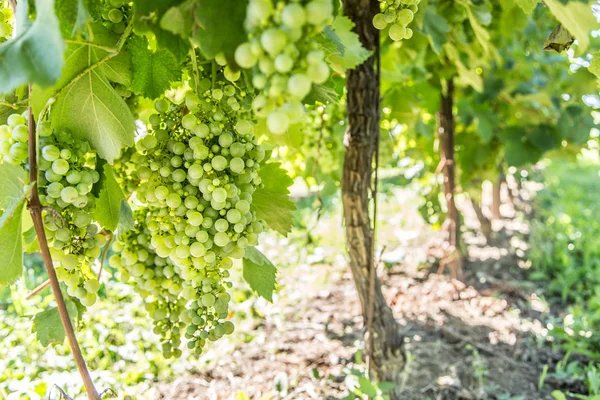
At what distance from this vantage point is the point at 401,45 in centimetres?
202

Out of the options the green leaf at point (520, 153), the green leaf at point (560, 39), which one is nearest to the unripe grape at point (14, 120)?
the green leaf at point (560, 39)

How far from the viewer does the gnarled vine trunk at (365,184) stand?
1.49m

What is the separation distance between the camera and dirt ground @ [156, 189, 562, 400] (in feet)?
6.36

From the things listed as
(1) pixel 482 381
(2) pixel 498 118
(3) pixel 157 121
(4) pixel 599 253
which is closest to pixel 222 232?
(3) pixel 157 121

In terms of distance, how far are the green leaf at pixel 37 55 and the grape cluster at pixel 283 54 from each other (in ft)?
0.76

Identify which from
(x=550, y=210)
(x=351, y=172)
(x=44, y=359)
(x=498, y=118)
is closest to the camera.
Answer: (x=351, y=172)

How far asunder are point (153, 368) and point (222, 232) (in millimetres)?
1412

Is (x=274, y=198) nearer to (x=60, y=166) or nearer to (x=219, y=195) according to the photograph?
(x=219, y=195)

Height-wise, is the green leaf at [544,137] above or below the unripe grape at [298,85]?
above

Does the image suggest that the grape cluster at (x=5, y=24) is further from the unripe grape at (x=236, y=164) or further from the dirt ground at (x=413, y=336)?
the dirt ground at (x=413, y=336)

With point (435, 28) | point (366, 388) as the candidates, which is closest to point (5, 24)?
point (435, 28)

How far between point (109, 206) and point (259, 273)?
0.36 meters

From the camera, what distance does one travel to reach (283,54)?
0.50 meters

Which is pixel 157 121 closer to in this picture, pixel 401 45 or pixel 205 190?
pixel 205 190
